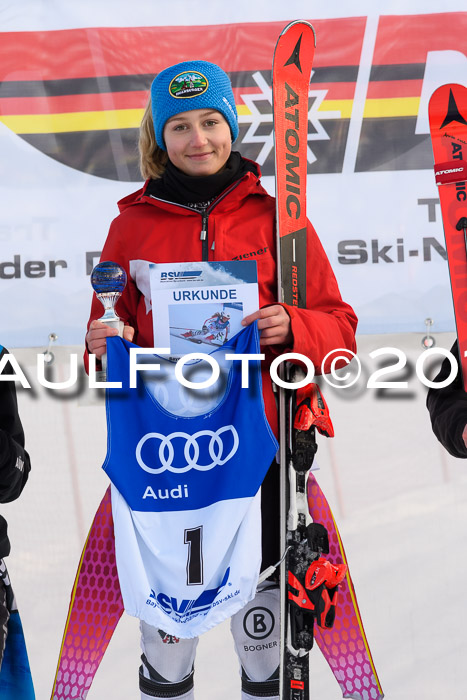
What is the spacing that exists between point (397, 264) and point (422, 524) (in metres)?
0.91

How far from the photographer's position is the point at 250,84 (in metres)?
2.97

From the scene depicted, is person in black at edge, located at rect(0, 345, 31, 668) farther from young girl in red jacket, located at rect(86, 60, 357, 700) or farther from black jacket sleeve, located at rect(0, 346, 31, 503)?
young girl in red jacket, located at rect(86, 60, 357, 700)

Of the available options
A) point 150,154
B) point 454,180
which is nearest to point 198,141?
point 150,154

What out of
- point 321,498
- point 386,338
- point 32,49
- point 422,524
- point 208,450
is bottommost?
point 422,524

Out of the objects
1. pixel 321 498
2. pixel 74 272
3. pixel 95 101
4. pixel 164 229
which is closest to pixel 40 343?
pixel 74 272

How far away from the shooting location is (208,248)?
6.25 ft

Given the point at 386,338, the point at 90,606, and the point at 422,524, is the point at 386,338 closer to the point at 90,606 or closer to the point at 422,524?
the point at 422,524

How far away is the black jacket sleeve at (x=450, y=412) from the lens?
1883 mm

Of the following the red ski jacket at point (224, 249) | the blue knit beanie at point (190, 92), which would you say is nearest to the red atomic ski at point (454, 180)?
the red ski jacket at point (224, 249)

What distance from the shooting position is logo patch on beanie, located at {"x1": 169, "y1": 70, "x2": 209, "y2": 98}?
6.31ft

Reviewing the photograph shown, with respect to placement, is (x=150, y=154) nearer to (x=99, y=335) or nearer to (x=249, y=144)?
(x=99, y=335)

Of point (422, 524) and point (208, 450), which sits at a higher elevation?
point (208, 450)

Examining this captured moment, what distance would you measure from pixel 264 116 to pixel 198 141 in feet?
3.78

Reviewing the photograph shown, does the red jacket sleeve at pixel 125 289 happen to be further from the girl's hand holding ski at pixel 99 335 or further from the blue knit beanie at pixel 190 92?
the blue knit beanie at pixel 190 92
